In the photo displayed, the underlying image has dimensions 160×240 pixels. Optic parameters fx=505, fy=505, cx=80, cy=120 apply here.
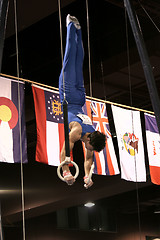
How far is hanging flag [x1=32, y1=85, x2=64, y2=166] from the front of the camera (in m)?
7.12

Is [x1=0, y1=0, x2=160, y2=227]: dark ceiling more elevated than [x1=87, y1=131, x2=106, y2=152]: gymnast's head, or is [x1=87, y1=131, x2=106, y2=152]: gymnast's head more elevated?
[x1=0, y1=0, x2=160, y2=227]: dark ceiling

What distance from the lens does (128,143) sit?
8.20 meters

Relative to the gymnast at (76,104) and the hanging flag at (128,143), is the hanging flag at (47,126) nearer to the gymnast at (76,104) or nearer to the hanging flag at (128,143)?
the hanging flag at (128,143)

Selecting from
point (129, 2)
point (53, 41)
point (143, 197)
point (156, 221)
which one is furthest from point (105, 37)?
point (156, 221)

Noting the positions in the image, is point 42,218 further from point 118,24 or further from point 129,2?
point 129,2

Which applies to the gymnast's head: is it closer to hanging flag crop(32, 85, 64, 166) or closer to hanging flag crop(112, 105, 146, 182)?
hanging flag crop(32, 85, 64, 166)

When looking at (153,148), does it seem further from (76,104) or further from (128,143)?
(76,104)

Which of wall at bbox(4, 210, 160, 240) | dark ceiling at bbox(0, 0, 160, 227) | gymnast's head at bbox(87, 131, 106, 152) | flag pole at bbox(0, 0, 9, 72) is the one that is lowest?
gymnast's head at bbox(87, 131, 106, 152)

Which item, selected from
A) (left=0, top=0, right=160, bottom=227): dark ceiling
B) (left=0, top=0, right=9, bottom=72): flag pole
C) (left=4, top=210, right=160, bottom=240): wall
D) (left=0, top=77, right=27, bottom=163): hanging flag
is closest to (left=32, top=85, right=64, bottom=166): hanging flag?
(left=0, top=77, right=27, bottom=163): hanging flag

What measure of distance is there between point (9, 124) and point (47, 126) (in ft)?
2.22

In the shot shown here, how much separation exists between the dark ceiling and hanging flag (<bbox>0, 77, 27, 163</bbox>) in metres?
0.98

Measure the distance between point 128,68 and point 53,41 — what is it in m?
1.66

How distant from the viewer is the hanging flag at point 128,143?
319 inches

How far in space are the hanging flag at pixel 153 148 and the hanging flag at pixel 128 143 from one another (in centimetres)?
23
